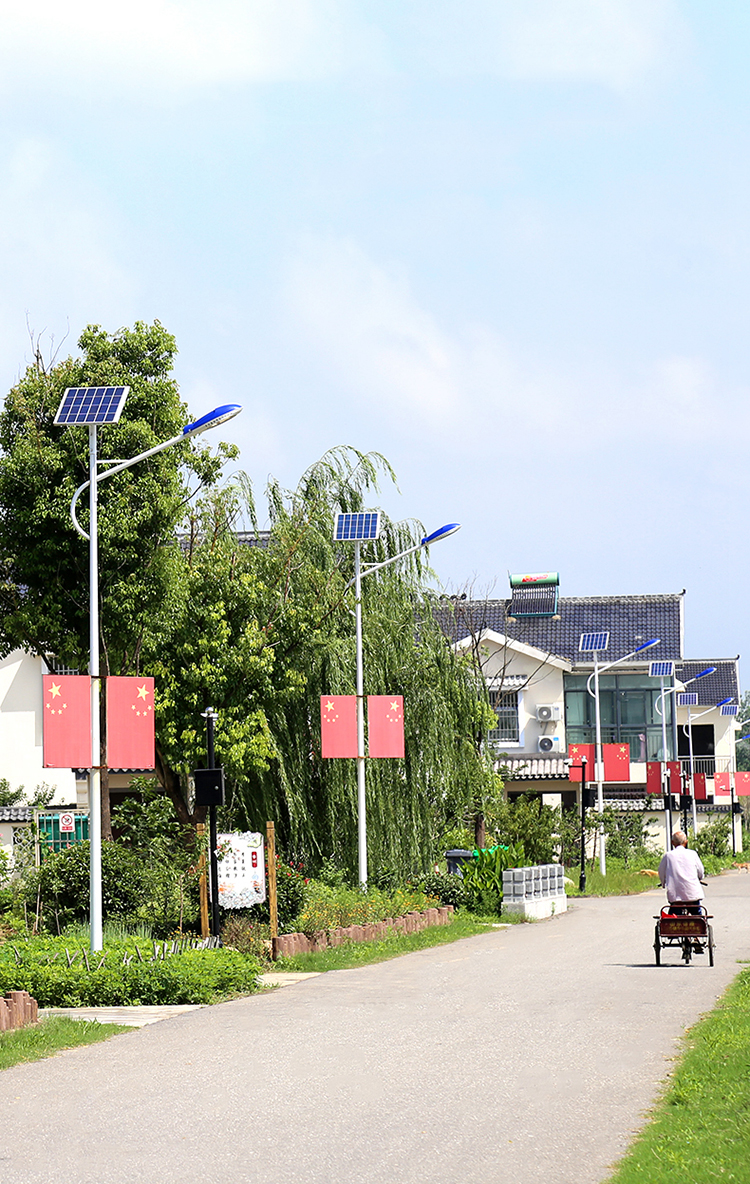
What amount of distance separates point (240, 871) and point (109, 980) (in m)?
4.34

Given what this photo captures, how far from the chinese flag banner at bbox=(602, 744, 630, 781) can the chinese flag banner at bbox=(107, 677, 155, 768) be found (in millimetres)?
31740

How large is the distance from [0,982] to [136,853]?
6130mm

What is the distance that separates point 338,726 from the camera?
2348 centimetres

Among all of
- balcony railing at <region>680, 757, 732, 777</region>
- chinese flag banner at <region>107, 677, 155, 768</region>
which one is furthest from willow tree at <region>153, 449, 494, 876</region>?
balcony railing at <region>680, 757, 732, 777</region>

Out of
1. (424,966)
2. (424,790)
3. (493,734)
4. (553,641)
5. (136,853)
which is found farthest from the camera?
(553,641)

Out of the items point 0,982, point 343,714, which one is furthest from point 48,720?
point 343,714

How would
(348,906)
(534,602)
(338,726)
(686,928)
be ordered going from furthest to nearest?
(534,602), (338,726), (348,906), (686,928)

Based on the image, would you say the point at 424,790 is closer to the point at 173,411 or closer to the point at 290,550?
the point at 290,550

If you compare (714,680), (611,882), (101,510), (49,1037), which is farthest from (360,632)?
(714,680)

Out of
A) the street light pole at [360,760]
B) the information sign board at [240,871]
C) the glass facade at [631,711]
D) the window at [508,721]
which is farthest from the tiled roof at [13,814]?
the glass facade at [631,711]

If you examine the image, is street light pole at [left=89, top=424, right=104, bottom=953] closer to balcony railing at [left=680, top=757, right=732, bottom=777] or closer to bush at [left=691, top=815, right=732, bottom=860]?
bush at [left=691, top=815, right=732, bottom=860]

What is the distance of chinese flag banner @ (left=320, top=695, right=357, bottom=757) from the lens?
918 inches

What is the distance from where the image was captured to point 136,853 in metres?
20.6

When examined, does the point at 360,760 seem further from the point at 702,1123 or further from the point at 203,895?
the point at 702,1123
